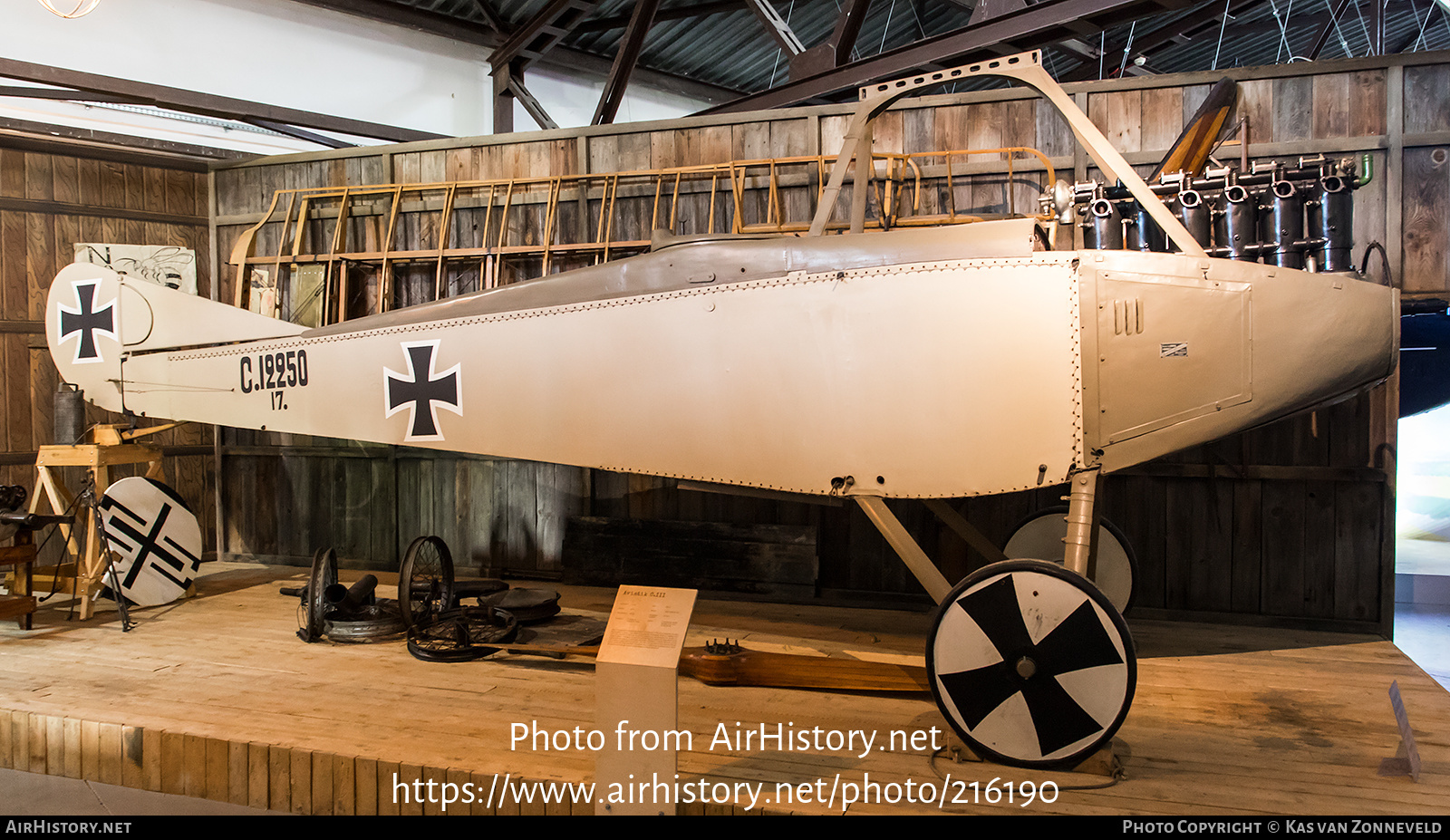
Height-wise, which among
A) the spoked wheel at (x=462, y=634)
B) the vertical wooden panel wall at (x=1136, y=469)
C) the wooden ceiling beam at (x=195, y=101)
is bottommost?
the spoked wheel at (x=462, y=634)

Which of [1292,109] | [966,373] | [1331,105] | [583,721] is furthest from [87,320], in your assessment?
[1331,105]

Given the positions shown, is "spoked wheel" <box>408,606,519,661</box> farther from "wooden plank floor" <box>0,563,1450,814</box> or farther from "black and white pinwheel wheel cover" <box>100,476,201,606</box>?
"black and white pinwheel wheel cover" <box>100,476,201,606</box>

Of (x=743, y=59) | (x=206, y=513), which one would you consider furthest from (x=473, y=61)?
(x=206, y=513)

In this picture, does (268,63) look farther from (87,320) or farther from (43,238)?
(87,320)

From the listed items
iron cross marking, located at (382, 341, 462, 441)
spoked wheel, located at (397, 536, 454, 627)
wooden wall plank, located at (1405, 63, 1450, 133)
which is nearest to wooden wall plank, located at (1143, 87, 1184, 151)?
wooden wall plank, located at (1405, 63, 1450, 133)

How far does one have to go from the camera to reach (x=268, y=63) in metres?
6.82

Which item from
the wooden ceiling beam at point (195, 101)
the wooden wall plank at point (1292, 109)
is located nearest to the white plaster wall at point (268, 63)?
the wooden ceiling beam at point (195, 101)

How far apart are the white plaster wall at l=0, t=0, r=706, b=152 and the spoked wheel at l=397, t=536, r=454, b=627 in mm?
4734

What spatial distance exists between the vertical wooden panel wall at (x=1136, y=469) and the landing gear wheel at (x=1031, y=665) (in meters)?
2.07

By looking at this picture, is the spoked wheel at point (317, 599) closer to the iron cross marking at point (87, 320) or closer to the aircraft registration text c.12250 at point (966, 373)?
the aircraft registration text c.12250 at point (966, 373)

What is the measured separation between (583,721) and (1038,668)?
63.0 inches

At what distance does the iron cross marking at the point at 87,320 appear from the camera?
182 inches
